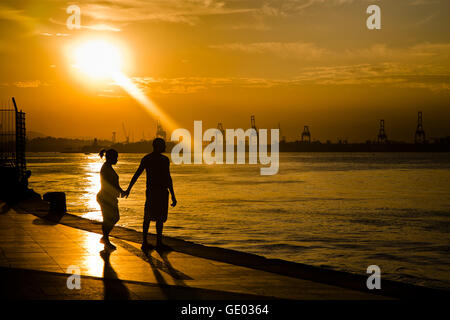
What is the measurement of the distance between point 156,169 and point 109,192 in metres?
1.21

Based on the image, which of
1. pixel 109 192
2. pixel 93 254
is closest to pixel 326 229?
pixel 109 192

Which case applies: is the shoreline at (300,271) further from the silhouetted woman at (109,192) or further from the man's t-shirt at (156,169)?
the man's t-shirt at (156,169)

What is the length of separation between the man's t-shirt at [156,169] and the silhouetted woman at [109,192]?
79 cm

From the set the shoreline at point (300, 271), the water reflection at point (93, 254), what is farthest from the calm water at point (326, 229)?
the water reflection at point (93, 254)

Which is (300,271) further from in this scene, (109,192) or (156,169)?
(109,192)

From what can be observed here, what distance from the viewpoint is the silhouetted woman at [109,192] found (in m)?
10.1

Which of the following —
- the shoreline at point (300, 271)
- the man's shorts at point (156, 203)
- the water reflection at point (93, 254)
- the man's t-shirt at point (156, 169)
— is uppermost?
the man's t-shirt at point (156, 169)

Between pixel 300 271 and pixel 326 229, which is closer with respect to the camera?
pixel 300 271

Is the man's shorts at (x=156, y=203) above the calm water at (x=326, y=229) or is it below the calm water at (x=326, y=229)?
above

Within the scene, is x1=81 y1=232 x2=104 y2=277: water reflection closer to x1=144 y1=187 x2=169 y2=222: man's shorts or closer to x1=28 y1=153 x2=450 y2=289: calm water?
x1=144 y1=187 x2=169 y2=222: man's shorts

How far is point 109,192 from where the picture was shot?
10195 millimetres

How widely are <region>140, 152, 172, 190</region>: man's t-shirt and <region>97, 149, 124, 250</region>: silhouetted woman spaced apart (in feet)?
2.61
